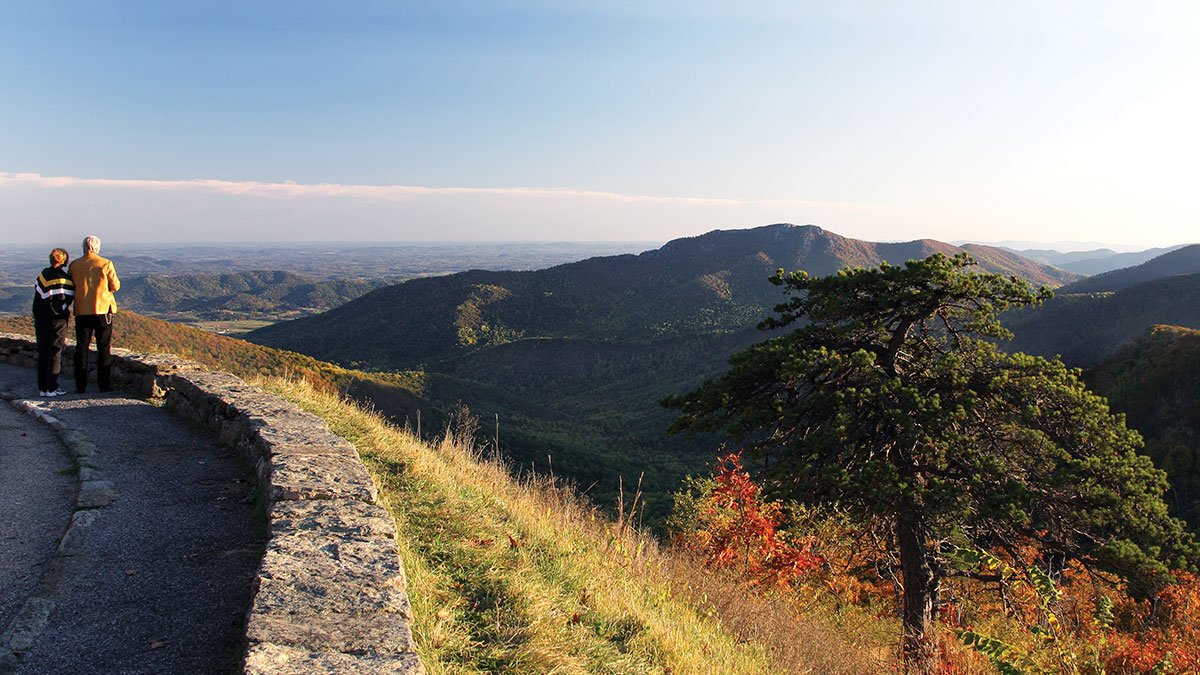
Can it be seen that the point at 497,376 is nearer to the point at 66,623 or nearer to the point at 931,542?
the point at 931,542

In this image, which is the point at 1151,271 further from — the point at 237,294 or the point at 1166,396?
the point at 237,294

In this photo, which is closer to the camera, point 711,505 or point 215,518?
point 215,518

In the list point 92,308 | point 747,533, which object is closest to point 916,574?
point 747,533

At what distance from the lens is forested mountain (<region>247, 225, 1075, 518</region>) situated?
140 feet

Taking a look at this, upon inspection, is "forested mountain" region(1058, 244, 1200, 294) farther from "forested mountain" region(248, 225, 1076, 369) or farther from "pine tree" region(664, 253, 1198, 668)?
"pine tree" region(664, 253, 1198, 668)

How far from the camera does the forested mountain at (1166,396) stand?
20.2 m

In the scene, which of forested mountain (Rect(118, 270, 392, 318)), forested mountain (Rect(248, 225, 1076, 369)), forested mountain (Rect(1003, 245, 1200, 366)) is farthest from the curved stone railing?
forested mountain (Rect(118, 270, 392, 318))

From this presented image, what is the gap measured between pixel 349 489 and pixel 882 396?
7.94 meters

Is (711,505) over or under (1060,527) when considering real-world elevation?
under

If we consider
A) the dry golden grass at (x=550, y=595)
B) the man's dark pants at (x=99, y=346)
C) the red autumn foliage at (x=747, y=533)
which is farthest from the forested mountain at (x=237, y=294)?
the dry golden grass at (x=550, y=595)

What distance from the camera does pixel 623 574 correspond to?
170 inches

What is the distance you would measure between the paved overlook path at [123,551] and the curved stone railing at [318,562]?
0.22 m

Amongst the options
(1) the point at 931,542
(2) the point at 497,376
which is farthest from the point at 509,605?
(2) the point at 497,376

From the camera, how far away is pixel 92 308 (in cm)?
753
